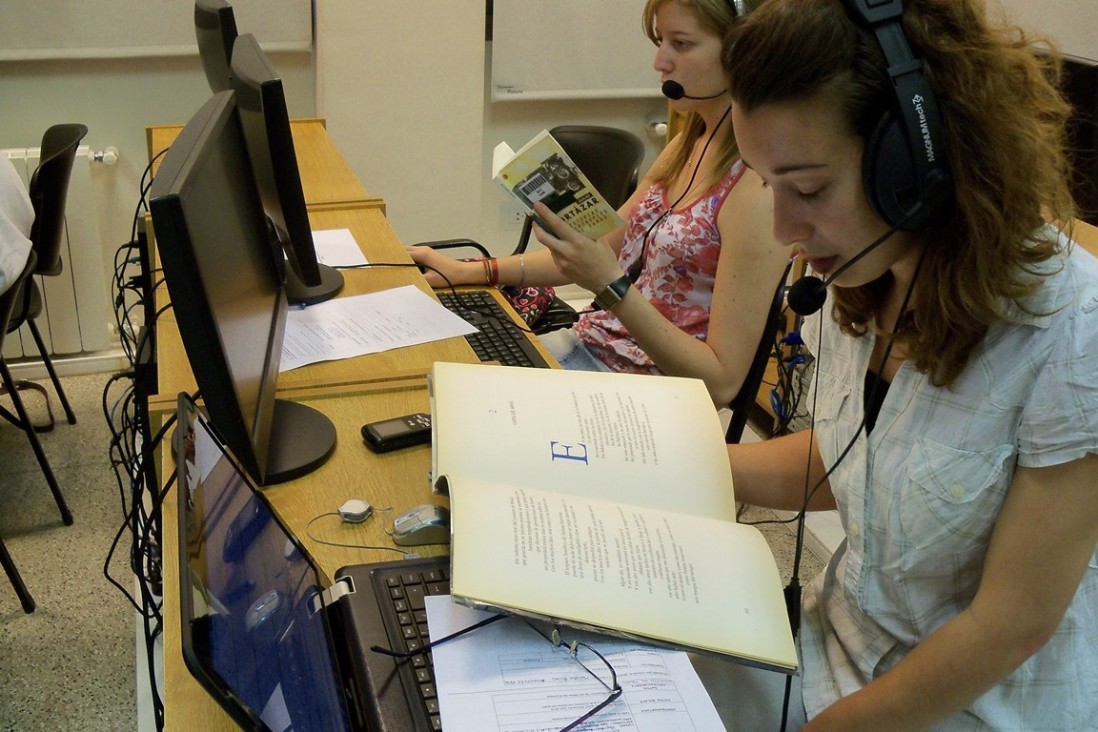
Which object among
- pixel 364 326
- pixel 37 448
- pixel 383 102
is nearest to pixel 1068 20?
pixel 383 102

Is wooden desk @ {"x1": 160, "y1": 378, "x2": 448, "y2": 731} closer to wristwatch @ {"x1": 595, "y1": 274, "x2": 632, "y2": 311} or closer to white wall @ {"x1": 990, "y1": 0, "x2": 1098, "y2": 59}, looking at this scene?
wristwatch @ {"x1": 595, "y1": 274, "x2": 632, "y2": 311}

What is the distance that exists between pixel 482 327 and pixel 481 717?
959 mm

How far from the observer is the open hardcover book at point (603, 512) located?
846 millimetres

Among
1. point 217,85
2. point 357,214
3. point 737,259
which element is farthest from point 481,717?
point 217,85

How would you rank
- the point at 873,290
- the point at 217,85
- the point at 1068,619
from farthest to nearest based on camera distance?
1. the point at 217,85
2. the point at 873,290
3. the point at 1068,619

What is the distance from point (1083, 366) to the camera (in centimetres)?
84

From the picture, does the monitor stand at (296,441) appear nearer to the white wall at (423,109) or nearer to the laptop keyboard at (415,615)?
the laptop keyboard at (415,615)

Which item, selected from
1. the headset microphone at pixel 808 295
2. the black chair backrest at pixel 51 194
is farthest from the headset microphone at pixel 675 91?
the black chair backrest at pixel 51 194

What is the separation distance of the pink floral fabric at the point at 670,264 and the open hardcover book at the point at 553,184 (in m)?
0.11

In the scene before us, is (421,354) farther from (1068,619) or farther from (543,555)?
(1068,619)

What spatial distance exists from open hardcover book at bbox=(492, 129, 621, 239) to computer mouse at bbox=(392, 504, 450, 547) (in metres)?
0.65

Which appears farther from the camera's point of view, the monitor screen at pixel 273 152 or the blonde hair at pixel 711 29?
the blonde hair at pixel 711 29

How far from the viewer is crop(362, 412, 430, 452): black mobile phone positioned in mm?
1235

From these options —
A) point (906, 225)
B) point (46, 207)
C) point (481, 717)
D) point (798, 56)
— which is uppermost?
point (798, 56)
